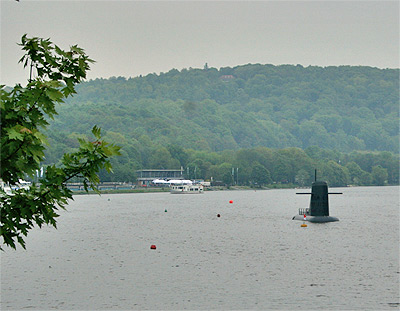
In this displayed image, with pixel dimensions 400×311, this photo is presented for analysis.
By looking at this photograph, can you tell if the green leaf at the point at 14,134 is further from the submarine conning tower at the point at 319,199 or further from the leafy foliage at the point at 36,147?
the submarine conning tower at the point at 319,199

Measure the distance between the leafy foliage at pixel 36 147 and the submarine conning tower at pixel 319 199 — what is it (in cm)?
9051

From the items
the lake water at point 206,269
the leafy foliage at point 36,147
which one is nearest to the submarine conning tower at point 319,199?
the lake water at point 206,269

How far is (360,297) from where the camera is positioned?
157ft

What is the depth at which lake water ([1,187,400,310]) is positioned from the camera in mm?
46344

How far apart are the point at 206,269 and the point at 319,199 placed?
163 feet

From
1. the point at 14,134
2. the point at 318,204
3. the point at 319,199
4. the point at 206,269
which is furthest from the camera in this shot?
the point at 318,204

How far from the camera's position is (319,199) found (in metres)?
108

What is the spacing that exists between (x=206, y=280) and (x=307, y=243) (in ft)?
113

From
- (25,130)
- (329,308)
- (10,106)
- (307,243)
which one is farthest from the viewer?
(307,243)

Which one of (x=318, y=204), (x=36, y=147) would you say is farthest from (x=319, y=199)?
(x=36, y=147)

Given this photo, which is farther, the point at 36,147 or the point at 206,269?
the point at 206,269

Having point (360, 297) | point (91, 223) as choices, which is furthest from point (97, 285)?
point (91, 223)

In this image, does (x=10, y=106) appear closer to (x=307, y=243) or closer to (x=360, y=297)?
(x=360, y=297)

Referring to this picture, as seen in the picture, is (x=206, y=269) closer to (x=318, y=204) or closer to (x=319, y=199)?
(x=319, y=199)
